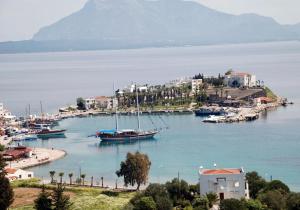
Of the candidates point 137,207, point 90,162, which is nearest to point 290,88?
point 90,162

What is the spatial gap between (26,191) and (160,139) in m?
17.3

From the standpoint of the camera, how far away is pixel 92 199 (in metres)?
19.2

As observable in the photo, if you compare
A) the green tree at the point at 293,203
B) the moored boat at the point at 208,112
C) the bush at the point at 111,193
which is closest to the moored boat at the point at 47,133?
the moored boat at the point at 208,112

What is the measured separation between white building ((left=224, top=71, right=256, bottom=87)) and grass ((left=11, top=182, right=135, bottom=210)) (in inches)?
1469

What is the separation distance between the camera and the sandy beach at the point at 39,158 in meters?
30.4

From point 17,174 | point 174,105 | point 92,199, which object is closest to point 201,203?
point 92,199

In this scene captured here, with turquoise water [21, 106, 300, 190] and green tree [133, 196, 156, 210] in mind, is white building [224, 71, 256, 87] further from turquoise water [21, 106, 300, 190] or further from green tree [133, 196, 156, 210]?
green tree [133, 196, 156, 210]

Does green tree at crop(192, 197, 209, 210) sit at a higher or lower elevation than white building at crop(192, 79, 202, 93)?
lower

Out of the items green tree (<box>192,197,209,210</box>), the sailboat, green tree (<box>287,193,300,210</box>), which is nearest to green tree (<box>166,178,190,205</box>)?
green tree (<box>192,197,209,210</box>)

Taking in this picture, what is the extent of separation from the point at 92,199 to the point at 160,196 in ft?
9.68

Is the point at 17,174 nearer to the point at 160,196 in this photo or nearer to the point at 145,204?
the point at 160,196

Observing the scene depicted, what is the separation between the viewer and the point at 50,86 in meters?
84.4

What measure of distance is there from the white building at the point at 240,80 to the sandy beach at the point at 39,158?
2704cm

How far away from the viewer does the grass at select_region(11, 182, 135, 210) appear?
18094mm
